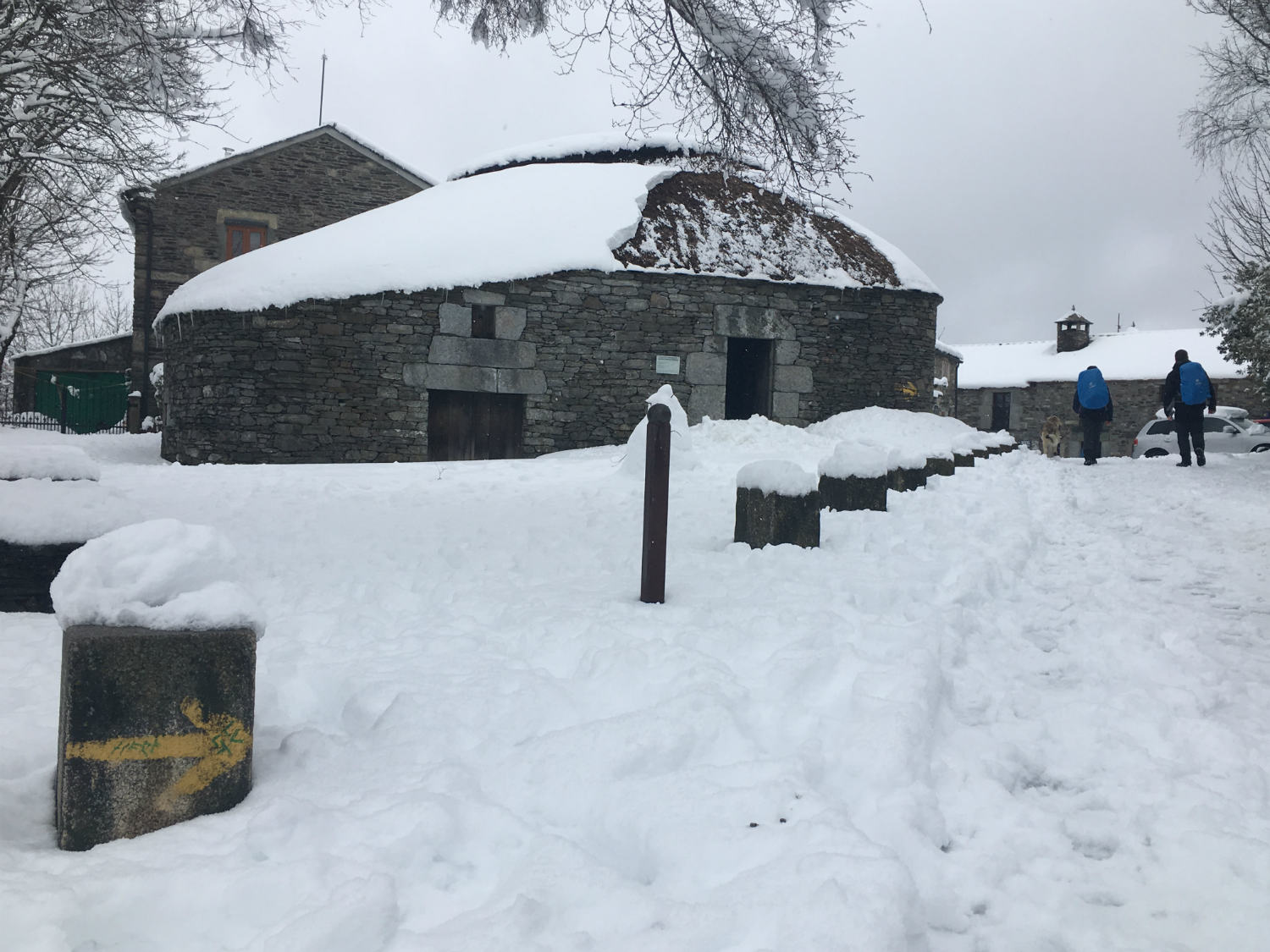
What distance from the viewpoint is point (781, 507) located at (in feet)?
17.4

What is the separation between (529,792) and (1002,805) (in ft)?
4.36

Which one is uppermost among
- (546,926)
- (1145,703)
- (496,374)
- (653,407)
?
(496,374)

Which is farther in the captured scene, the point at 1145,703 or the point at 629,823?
the point at 1145,703

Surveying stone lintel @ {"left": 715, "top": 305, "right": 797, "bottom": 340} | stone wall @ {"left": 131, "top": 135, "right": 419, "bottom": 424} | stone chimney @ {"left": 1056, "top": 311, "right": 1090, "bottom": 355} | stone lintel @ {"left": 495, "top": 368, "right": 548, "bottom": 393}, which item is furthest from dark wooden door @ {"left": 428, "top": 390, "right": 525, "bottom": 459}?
stone chimney @ {"left": 1056, "top": 311, "right": 1090, "bottom": 355}

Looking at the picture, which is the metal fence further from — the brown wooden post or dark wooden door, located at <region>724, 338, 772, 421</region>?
the brown wooden post

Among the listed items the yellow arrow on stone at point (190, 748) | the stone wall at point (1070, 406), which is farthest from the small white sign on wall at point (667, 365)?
the stone wall at point (1070, 406)

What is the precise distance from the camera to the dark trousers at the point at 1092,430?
13086 mm

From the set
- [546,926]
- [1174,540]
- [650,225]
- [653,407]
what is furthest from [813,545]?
[650,225]

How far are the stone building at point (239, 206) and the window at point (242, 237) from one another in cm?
2

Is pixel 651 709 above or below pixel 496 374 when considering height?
below

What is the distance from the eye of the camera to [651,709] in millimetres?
2879

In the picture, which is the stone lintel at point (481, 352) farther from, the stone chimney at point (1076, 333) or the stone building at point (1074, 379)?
the stone chimney at point (1076, 333)

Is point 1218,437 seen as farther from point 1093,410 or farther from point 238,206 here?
point 238,206

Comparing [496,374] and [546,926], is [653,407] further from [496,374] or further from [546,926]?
[496,374]
